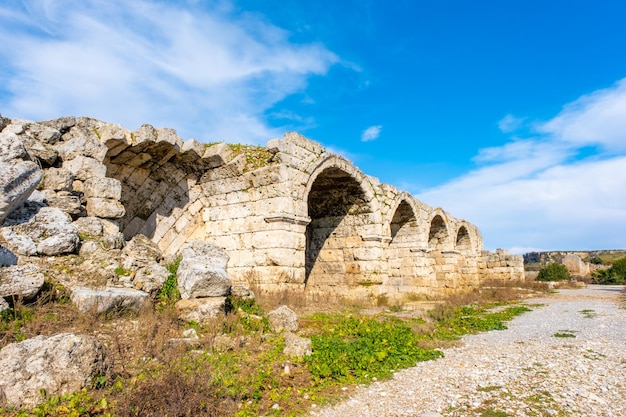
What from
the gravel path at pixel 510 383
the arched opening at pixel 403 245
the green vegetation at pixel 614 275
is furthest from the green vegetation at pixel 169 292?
the green vegetation at pixel 614 275

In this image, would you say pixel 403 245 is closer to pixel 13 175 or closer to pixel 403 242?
pixel 403 242

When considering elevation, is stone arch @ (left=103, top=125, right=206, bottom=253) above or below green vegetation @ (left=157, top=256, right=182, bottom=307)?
above

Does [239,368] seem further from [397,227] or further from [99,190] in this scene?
[397,227]

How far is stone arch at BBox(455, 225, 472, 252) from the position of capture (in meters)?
21.5

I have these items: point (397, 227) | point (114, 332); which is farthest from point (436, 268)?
point (114, 332)

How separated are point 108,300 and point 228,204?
5.22 metres

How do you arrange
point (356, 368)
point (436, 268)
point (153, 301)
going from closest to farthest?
point (356, 368), point (153, 301), point (436, 268)

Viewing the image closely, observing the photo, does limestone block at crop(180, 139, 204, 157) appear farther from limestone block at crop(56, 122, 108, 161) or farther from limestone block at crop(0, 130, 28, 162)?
limestone block at crop(0, 130, 28, 162)

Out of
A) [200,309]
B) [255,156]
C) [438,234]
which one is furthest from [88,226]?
[438,234]

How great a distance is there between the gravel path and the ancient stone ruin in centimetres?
363

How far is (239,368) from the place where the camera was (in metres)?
3.74

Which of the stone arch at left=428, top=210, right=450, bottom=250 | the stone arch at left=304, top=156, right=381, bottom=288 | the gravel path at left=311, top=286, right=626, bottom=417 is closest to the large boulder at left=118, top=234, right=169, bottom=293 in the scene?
Answer: the gravel path at left=311, top=286, right=626, bottom=417

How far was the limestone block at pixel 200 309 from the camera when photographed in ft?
15.9

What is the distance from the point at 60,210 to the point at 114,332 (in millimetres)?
2501
